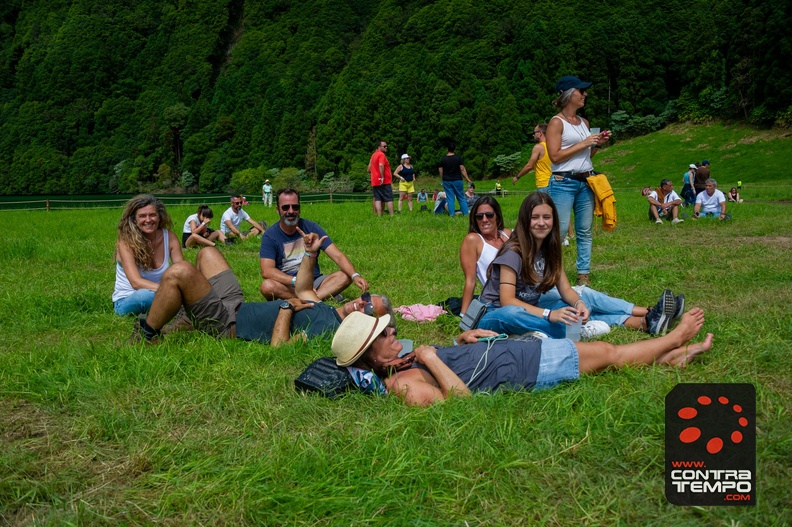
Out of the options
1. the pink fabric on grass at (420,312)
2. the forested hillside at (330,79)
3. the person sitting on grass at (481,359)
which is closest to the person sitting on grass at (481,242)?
the pink fabric on grass at (420,312)

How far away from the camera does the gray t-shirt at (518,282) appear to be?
→ 5000mm

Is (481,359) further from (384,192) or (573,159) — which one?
(384,192)

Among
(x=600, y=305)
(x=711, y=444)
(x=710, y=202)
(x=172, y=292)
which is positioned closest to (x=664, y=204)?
(x=710, y=202)

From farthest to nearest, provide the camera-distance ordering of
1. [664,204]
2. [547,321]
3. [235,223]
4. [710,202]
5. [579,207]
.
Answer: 1. [710,202]
2. [664,204]
3. [235,223]
4. [579,207]
5. [547,321]

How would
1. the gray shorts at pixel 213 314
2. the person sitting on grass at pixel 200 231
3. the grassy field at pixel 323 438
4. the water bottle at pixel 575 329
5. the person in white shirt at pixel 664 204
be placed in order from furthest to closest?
the person in white shirt at pixel 664 204 < the person sitting on grass at pixel 200 231 < the gray shorts at pixel 213 314 < the water bottle at pixel 575 329 < the grassy field at pixel 323 438

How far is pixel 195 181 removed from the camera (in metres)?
96.8

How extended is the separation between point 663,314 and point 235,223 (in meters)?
10.9

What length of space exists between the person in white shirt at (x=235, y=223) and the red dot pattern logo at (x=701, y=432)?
1199 centimetres

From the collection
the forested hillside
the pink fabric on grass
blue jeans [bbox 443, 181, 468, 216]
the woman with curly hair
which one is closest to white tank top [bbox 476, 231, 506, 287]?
the pink fabric on grass

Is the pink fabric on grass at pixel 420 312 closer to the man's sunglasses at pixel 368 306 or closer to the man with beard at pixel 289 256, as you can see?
the man with beard at pixel 289 256

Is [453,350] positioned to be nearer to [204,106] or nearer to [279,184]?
[279,184]

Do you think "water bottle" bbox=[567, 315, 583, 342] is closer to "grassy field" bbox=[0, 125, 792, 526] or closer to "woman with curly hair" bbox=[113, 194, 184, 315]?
"grassy field" bbox=[0, 125, 792, 526]

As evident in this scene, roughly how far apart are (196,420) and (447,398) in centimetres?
137

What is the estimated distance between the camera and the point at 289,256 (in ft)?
→ 22.7
